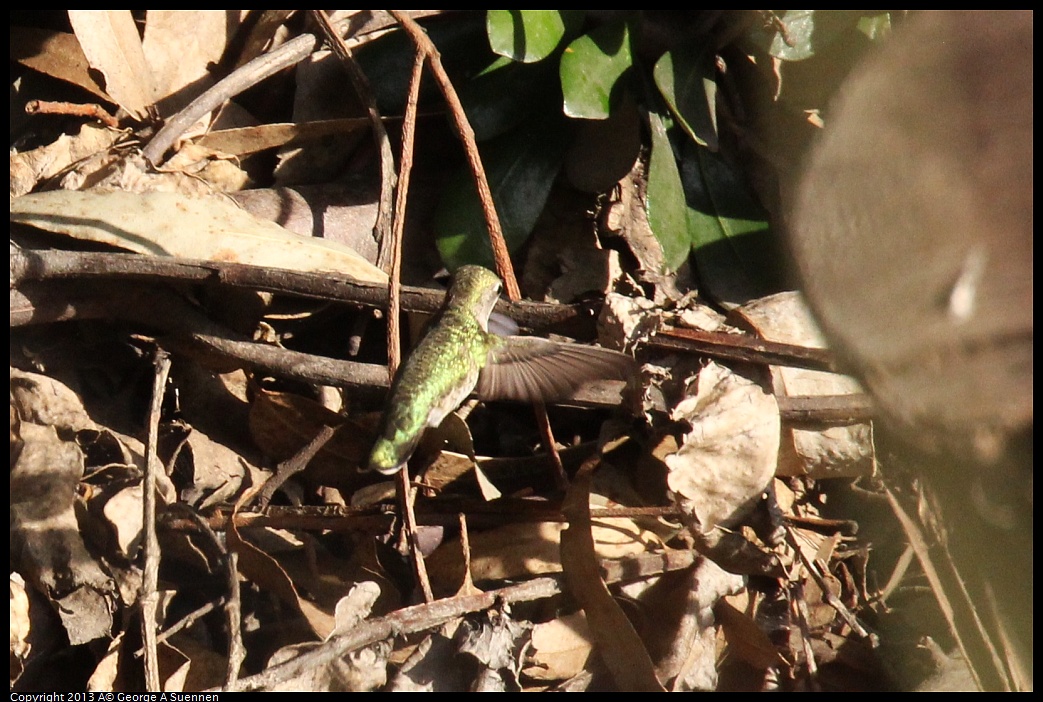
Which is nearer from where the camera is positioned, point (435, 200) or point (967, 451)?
point (967, 451)

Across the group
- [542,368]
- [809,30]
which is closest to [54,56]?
[542,368]

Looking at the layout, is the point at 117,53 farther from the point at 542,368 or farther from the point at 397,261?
the point at 542,368

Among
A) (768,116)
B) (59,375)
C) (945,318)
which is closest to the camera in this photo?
(945,318)

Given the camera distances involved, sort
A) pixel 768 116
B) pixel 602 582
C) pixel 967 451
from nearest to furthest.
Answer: pixel 967 451, pixel 602 582, pixel 768 116

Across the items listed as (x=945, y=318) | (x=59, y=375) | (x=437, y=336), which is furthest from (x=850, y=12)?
(x=59, y=375)

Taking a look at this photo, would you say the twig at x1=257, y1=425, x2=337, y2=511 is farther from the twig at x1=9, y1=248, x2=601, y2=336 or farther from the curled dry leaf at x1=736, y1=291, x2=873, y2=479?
the curled dry leaf at x1=736, y1=291, x2=873, y2=479

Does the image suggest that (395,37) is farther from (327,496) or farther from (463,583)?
(463,583)
